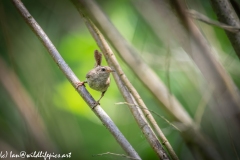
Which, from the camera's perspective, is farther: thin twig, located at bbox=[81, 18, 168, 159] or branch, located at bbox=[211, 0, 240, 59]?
thin twig, located at bbox=[81, 18, 168, 159]

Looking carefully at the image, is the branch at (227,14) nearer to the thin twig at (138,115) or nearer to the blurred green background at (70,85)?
the thin twig at (138,115)

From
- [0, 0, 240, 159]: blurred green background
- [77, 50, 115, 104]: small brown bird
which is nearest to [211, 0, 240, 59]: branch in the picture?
[0, 0, 240, 159]: blurred green background

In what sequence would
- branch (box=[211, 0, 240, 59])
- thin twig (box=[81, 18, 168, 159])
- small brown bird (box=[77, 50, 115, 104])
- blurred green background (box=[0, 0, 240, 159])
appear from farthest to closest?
small brown bird (box=[77, 50, 115, 104]), blurred green background (box=[0, 0, 240, 159]), thin twig (box=[81, 18, 168, 159]), branch (box=[211, 0, 240, 59])

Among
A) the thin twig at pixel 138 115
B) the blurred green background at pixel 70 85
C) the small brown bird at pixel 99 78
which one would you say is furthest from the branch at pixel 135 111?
the small brown bird at pixel 99 78

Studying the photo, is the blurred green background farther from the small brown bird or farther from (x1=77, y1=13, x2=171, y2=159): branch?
(x1=77, y1=13, x2=171, y2=159): branch

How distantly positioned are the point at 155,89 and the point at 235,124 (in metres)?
0.40

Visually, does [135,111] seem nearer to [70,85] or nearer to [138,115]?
[138,115]

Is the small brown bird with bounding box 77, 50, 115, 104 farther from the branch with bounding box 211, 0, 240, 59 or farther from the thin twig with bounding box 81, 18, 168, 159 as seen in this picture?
the branch with bounding box 211, 0, 240, 59

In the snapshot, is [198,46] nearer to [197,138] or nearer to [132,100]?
[197,138]

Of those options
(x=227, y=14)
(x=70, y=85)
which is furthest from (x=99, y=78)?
(x=227, y=14)

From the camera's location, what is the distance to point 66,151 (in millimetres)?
2795

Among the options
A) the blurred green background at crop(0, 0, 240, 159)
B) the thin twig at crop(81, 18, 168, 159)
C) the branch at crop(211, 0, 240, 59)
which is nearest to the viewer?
the branch at crop(211, 0, 240, 59)

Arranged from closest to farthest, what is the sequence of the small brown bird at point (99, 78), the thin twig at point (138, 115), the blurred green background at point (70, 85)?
the thin twig at point (138, 115), the blurred green background at point (70, 85), the small brown bird at point (99, 78)

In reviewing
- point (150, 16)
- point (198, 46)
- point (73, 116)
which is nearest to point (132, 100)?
point (150, 16)
